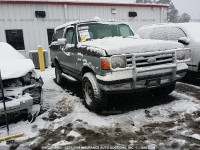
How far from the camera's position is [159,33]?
702cm

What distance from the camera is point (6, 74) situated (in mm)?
3566

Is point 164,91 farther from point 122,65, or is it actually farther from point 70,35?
point 70,35

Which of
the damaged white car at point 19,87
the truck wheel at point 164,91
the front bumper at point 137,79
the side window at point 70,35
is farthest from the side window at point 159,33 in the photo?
the damaged white car at point 19,87

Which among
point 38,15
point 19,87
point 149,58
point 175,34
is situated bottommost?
point 19,87

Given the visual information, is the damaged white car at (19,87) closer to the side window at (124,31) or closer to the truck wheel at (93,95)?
the truck wheel at (93,95)

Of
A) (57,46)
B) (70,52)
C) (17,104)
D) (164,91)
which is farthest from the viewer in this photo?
(57,46)

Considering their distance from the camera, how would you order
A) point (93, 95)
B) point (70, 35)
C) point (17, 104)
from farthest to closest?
point (70, 35)
point (93, 95)
point (17, 104)

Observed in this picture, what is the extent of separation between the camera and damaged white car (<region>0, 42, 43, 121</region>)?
11.6 ft

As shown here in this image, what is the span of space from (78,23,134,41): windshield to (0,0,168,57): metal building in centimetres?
711

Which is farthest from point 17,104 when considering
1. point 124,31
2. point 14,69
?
point 124,31

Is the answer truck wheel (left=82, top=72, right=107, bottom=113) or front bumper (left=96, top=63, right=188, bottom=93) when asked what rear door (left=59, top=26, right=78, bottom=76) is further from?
front bumper (left=96, top=63, right=188, bottom=93)

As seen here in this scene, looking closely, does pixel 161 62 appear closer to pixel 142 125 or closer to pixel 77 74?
pixel 142 125

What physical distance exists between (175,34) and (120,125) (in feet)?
13.7

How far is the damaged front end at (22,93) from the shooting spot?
3531 millimetres
